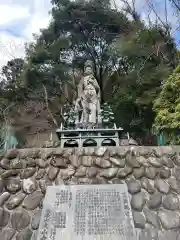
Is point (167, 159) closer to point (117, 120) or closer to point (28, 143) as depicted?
point (117, 120)

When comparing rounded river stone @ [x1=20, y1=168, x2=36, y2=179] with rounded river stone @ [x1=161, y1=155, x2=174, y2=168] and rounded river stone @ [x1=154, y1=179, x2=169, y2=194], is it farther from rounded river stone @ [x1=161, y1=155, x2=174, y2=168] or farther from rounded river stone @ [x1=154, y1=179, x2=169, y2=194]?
rounded river stone @ [x1=161, y1=155, x2=174, y2=168]

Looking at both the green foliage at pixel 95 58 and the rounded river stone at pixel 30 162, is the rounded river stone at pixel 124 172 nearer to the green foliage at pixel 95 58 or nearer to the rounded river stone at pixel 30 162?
the rounded river stone at pixel 30 162

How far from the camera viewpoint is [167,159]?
3809mm

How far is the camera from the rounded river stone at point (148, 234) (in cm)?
302

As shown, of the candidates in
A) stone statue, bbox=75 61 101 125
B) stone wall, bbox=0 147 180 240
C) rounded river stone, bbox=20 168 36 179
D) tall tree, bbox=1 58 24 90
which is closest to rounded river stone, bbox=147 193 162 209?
stone wall, bbox=0 147 180 240

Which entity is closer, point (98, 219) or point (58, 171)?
point (98, 219)

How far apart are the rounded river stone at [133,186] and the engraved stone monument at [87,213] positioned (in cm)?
9

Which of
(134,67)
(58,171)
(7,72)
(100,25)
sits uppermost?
(100,25)

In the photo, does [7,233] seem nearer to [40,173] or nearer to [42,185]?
[42,185]

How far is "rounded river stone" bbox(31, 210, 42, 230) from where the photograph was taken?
3186mm

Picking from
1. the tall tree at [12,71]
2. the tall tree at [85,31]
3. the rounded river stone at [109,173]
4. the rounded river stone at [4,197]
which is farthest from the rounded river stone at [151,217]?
the tall tree at [12,71]

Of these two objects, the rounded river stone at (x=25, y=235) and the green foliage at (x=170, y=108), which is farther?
the green foliage at (x=170, y=108)

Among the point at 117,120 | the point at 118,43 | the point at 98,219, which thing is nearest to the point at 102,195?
the point at 98,219

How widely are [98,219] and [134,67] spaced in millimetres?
9549
